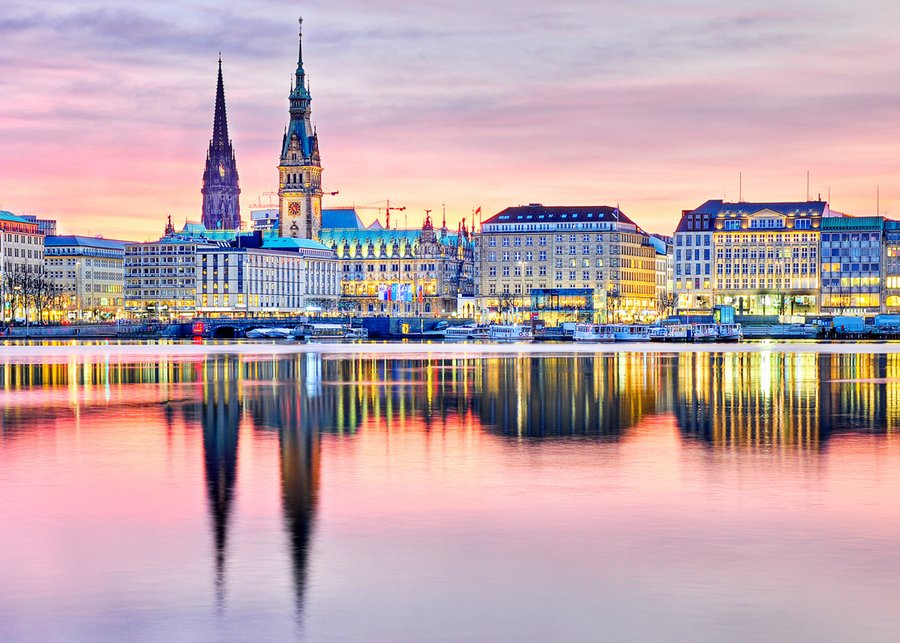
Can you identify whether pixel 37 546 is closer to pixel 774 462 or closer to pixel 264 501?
pixel 264 501

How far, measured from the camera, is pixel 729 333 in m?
167

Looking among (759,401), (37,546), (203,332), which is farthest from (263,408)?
(203,332)

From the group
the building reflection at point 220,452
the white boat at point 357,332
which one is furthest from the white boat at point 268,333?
the building reflection at point 220,452

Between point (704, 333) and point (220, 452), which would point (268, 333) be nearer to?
point (704, 333)

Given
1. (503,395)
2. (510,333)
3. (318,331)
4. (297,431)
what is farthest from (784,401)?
(318,331)

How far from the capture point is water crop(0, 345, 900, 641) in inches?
648

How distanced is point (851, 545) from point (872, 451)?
499 inches

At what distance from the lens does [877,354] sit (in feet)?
333

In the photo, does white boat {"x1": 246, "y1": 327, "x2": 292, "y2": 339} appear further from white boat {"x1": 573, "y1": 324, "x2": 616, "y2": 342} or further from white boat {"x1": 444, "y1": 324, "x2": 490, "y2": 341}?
white boat {"x1": 573, "y1": 324, "x2": 616, "y2": 342}

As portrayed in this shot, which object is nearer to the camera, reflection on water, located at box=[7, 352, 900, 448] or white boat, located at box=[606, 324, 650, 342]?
reflection on water, located at box=[7, 352, 900, 448]

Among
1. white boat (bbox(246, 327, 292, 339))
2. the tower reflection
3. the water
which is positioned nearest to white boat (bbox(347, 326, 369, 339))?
white boat (bbox(246, 327, 292, 339))

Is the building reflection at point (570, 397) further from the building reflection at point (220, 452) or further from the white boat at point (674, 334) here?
the white boat at point (674, 334)

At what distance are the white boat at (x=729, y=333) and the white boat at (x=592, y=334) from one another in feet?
41.2

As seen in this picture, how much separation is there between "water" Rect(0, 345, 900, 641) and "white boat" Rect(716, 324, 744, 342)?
11555 cm
